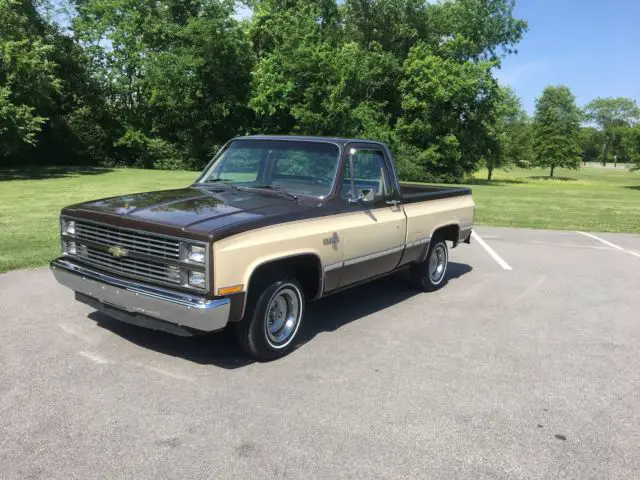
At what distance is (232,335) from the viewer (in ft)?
17.4

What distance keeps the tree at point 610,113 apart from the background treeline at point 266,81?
8287 centimetres

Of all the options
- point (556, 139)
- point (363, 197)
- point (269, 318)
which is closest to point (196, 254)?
point (269, 318)

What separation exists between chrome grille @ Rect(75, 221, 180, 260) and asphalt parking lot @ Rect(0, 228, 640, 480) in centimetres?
93

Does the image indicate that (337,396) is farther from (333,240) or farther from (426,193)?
(426,193)

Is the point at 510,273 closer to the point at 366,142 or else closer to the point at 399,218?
the point at 399,218

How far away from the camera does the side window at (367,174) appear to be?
559 cm

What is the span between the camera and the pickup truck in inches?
163

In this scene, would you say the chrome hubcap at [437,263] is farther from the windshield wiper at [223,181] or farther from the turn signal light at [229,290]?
the turn signal light at [229,290]

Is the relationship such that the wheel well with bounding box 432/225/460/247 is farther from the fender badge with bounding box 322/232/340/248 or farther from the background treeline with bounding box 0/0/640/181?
the background treeline with bounding box 0/0/640/181

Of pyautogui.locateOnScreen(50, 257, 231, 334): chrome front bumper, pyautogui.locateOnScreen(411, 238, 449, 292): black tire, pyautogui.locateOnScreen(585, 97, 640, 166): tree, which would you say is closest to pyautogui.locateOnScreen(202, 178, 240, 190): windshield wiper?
pyautogui.locateOnScreen(50, 257, 231, 334): chrome front bumper

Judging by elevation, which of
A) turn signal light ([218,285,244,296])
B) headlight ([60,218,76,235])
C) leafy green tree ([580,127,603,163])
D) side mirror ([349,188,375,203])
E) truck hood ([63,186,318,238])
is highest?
leafy green tree ([580,127,603,163])

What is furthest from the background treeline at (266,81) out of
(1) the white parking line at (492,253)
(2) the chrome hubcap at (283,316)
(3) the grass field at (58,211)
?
(2) the chrome hubcap at (283,316)

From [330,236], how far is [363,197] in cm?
67

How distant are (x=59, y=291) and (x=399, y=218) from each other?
13.4 feet
